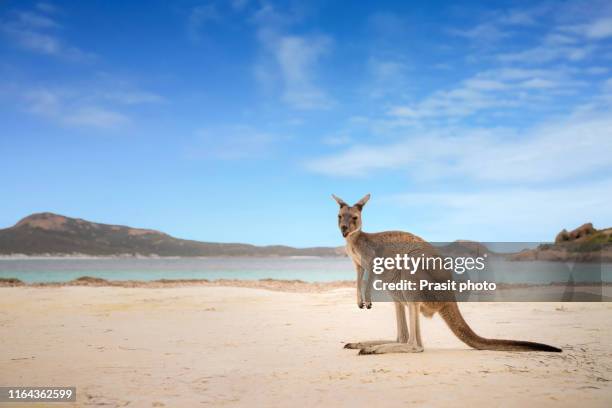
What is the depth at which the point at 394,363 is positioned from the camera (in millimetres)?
5539

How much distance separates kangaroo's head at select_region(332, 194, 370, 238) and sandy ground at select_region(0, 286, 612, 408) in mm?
1399

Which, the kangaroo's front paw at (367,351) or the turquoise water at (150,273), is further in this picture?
the turquoise water at (150,273)

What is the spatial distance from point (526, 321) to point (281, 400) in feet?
19.5

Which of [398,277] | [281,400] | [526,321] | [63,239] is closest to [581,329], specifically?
[526,321]

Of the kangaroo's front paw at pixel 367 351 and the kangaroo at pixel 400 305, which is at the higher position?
the kangaroo at pixel 400 305

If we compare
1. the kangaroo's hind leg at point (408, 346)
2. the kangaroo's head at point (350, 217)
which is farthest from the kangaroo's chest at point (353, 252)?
the kangaroo's hind leg at point (408, 346)

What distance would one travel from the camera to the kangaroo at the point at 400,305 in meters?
6.08

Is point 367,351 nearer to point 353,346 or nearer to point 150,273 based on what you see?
point 353,346

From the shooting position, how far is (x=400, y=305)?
6293 mm

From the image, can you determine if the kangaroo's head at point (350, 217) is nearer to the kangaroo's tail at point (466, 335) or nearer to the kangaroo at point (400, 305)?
the kangaroo at point (400, 305)

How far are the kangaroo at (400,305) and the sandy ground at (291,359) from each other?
0.14 meters

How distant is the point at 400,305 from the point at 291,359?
1.36 meters

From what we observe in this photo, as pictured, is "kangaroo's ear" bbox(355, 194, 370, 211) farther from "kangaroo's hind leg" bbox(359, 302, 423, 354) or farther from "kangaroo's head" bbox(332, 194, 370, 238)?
"kangaroo's hind leg" bbox(359, 302, 423, 354)

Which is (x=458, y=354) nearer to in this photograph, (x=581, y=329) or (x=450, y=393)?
(x=450, y=393)
